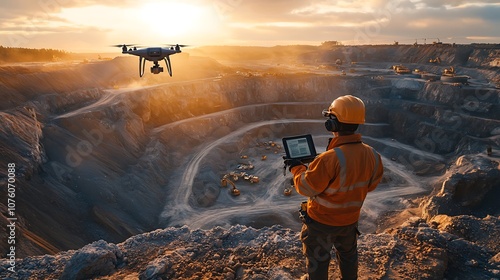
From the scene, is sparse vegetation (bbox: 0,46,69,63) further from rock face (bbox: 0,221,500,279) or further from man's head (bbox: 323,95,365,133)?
man's head (bbox: 323,95,365,133)

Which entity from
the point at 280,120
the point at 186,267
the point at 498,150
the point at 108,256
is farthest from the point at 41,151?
the point at 498,150

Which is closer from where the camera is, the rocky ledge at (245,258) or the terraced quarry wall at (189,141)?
the rocky ledge at (245,258)

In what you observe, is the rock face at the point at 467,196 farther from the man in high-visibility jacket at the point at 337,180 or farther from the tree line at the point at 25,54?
the tree line at the point at 25,54

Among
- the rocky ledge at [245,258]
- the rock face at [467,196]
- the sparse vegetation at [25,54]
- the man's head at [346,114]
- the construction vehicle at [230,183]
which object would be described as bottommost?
the construction vehicle at [230,183]

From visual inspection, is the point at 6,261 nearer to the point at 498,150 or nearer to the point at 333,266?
the point at 333,266

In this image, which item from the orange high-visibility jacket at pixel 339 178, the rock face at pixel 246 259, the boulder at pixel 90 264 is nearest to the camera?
the orange high-visibility jacket at pixel 339 178

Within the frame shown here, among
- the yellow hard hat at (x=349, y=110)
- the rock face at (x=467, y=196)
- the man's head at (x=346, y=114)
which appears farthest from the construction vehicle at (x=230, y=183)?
the yellow hard hat at (x=349, y=110)

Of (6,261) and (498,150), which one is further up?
(6,261)
